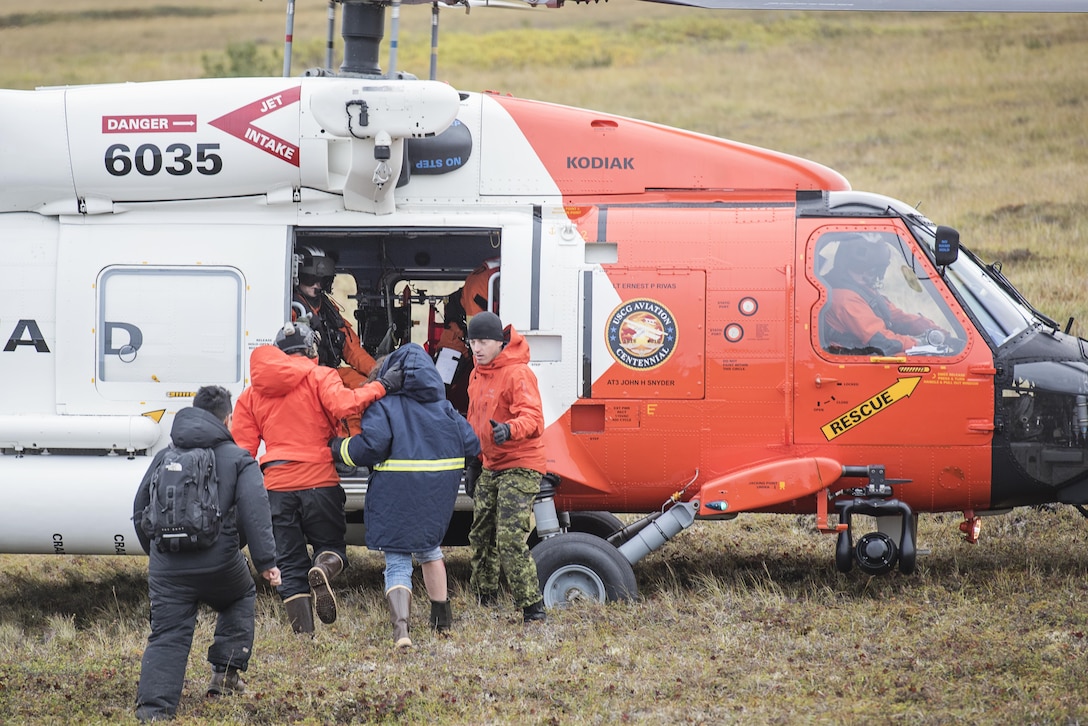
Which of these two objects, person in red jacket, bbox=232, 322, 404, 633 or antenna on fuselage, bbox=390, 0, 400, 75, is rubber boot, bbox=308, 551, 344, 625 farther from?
antenna on fuselage, bbox=390, 0, 400, 75

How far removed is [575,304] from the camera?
8.23 meters

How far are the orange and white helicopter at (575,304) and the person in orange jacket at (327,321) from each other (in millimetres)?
344

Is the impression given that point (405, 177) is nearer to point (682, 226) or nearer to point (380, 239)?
point (380, 239)

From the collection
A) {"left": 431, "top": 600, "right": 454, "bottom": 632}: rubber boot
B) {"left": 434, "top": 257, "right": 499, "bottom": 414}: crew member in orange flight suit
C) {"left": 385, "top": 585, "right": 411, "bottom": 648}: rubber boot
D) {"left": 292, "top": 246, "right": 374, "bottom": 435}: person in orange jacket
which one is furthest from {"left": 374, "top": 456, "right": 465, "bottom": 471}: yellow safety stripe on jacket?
{"left": 434, "top": 257, "right": 499, "bottom": 414}: crew member in orange flight suit

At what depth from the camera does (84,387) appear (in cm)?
834

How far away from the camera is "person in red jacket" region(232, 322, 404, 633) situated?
24.9 feet

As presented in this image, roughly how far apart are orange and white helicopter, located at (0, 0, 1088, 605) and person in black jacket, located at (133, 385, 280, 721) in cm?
209

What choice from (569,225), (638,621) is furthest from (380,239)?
(638,621)

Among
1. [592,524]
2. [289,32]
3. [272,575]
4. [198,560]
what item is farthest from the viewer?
[592,524]

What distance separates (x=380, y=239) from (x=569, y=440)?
2.48m

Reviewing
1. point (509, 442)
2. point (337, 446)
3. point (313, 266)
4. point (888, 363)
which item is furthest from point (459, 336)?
point (888, 363)

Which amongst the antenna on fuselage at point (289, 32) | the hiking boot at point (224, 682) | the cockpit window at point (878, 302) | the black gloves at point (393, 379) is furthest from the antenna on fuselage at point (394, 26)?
the hiking boot at point (224, 682)

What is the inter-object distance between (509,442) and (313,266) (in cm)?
213

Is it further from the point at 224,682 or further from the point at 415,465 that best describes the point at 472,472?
the point at 224,682
